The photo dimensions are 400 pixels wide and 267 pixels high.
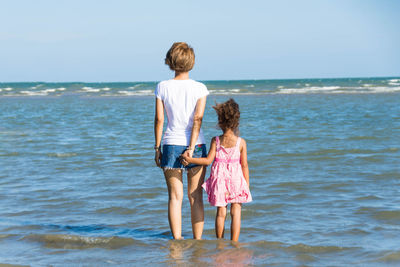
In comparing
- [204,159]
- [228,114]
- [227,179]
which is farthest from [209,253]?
[228,114]

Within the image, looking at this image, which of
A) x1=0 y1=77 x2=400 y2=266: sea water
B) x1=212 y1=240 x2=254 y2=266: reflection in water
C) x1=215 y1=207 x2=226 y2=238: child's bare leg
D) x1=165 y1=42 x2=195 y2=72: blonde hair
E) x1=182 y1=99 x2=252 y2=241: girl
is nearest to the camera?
x1=212 y1=240 x2=254 y2=266: reflection in water

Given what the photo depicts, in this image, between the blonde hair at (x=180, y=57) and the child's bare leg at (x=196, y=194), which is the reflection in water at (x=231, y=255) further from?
the blonde hair at (x=180, y=57)

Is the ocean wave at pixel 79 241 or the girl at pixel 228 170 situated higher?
the girl at pixel 228 170

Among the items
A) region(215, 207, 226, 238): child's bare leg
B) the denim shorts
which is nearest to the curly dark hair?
the denim shorts


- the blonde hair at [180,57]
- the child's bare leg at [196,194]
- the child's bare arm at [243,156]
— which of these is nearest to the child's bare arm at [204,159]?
the child's bare leg at [196,194]

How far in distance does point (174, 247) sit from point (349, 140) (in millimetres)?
7114

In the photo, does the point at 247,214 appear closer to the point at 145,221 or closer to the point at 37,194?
the point at 145,221

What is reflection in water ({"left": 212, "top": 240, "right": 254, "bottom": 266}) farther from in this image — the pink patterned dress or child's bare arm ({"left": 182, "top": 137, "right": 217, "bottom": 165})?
child's bare arm ({"left": 182, "top": 137, "right": 217, "bottom": 165})

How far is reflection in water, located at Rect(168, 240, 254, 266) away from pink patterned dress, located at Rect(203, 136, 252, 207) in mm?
363

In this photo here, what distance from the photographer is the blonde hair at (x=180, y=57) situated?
13.2ft

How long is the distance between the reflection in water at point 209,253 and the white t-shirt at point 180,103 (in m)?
0.91

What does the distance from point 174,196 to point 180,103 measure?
2.82 ft

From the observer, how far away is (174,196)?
439 cm

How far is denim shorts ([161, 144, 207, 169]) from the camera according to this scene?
4152 millimetres
